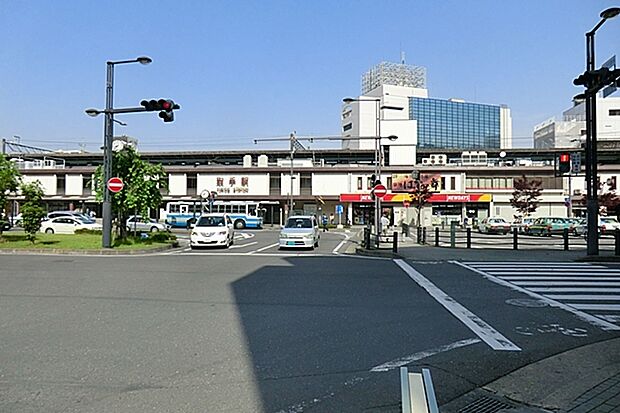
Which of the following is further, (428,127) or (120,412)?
(428,127)

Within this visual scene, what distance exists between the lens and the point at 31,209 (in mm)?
23703

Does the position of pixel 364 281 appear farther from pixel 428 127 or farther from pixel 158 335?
pixel 428 127

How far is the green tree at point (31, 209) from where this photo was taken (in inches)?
934

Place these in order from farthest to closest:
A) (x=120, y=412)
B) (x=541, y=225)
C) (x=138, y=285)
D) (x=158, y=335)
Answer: (x=541, y=225) → (x=138, y=285) → (x=158, y=335) → (x=120, y=412)

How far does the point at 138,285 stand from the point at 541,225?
117 ft

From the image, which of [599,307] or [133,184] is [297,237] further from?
[599,307]

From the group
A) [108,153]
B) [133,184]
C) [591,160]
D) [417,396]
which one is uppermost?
[108,153]

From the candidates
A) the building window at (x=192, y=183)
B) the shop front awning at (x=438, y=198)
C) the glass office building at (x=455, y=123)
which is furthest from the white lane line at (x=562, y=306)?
the glass office building at (x=455, y=123)

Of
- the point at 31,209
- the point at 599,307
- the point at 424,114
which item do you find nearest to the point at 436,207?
the point at 31,209

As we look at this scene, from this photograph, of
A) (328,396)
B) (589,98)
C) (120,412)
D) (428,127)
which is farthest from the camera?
(428,127)

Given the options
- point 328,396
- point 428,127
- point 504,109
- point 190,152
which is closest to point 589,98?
point 328,396

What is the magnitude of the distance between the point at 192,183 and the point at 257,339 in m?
56.1

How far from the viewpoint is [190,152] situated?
227 ft

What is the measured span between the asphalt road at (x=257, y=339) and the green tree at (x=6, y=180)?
13.2 metres
